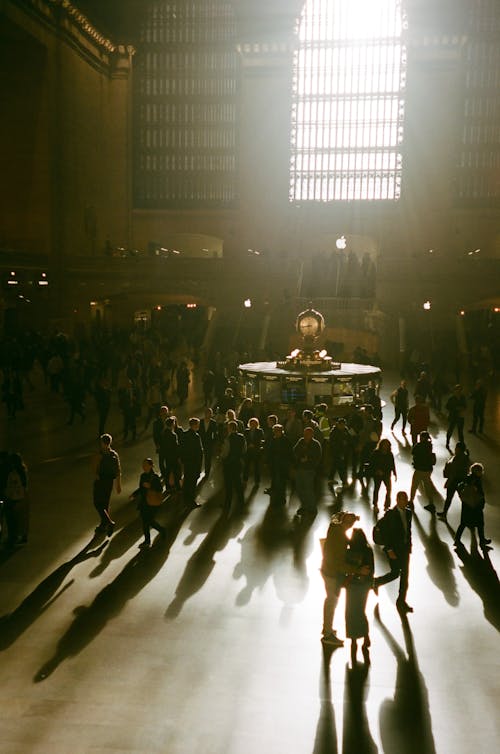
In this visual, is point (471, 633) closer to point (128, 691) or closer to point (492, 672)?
point (492, 672)

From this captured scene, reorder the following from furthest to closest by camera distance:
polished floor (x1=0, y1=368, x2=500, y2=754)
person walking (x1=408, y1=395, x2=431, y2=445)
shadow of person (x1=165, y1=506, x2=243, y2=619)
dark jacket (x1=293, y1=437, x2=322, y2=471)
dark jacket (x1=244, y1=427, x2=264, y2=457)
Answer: person walking (x1=408, y1=395, x2=431, y2=445) < dark jacket (x1=244, y1=427, x2=264, y2=457) < dark jacket (x1=293, y1=437, x2=322, y2=471) < shadow of person (x1=165, y1=506, x2=243, y2=619) < polished floor (x1=0, y1=368, x2=500, y2=754)

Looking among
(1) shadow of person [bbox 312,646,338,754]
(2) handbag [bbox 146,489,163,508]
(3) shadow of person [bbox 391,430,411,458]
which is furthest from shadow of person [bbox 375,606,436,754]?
(3) shadow of person [bbox 391,430,411,458]

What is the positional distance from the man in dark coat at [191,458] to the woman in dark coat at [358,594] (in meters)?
4.41

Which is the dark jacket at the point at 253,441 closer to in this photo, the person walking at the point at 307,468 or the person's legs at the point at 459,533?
the person walking at the point at 307,468

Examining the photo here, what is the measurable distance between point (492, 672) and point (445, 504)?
4.06 metres

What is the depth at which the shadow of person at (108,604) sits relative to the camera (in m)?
6.15

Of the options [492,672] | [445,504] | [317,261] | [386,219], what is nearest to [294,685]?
[492,672]

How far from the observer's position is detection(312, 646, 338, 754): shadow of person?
194 inches

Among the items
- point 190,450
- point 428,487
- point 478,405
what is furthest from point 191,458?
point 478,405

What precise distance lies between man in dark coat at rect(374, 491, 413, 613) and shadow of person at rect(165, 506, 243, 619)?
184cm

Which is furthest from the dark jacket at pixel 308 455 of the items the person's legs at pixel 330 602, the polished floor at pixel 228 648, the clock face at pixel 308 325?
the clock face at pixel 308 325

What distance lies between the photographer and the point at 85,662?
599cm

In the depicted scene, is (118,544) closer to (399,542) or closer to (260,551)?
(260,551)

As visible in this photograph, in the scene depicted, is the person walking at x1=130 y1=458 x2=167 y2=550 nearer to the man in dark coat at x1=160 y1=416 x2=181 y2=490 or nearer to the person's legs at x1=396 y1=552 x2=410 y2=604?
the man in dark coat at x1=160 y1=416 x2=181 y2=490
